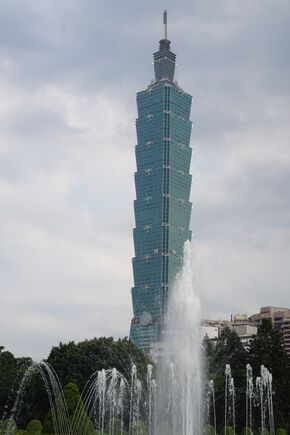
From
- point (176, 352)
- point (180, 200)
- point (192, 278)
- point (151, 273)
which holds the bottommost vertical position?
point (176, 352)

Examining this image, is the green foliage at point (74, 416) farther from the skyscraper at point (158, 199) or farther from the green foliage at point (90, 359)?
the skyscraper at point (158, 199)

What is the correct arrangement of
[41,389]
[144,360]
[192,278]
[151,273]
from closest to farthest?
[192,278]
[41,389]
[144,360]
[151,273]

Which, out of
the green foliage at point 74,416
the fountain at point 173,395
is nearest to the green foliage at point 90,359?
the fountain at point 173,395

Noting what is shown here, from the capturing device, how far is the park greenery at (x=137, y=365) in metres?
56.9

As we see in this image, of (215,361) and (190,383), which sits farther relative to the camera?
(215,361)

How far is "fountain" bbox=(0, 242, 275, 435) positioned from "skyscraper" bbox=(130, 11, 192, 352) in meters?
103

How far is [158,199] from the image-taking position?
169 meters

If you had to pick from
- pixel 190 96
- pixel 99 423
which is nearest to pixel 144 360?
pixel 99 423

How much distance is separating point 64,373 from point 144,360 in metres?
9.57

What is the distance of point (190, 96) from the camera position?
184 metres

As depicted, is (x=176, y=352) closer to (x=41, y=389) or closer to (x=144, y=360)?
(x=41, y=389)

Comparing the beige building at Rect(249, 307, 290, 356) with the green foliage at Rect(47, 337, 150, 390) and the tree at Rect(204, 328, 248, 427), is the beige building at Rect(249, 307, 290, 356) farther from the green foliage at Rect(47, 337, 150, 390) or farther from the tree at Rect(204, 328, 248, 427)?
the green foliage at Rect(47, 337, 150, 390)

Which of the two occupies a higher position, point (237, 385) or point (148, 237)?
point (148, 237)

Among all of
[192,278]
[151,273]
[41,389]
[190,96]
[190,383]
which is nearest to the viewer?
[190,383]
